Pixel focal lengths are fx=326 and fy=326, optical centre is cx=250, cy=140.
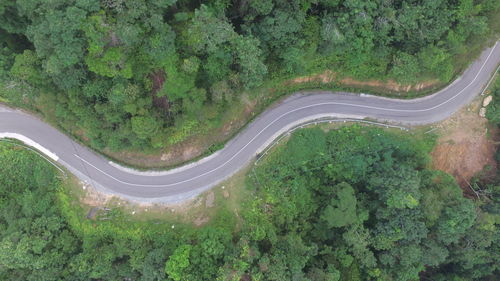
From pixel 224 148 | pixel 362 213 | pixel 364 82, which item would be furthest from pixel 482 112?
pixel 224 148

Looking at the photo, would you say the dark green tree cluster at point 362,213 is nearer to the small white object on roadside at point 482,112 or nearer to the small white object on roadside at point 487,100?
the small white object on roadside at point 482,112

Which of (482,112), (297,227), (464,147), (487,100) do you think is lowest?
(297,227)

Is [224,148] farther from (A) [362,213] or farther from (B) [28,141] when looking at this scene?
(B) [28,141]

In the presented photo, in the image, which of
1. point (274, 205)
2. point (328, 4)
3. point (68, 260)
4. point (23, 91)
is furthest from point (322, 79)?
point (68, 260)

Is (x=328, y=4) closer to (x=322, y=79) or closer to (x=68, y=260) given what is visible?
(x=322, y=79)

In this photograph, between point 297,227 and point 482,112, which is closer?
point 297,227

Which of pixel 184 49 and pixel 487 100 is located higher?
pixel 184 49

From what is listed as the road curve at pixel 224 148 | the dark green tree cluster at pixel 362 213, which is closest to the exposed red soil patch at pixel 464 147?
the road curve at pixel 224 148
